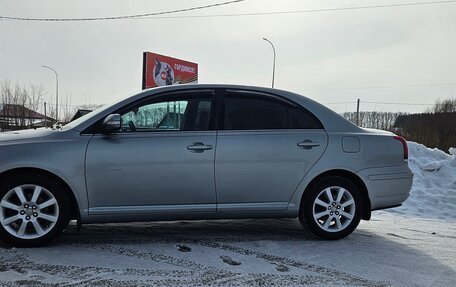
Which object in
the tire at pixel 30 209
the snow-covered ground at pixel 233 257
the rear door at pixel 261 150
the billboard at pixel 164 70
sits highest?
the billboard at pixel 164 70

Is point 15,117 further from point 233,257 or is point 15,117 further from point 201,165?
point 233,257

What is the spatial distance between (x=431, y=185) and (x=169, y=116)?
6.78 metres

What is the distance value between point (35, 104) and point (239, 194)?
35606 millimetres

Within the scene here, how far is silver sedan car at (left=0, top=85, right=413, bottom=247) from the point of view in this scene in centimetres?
423

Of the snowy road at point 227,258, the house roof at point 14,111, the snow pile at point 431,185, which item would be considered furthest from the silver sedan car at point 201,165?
Answer: the house roof at point 14,111

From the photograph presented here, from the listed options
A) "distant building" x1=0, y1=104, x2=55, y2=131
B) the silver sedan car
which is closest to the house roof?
"distant building" x1=0, y1=104, x2=55, y2=131

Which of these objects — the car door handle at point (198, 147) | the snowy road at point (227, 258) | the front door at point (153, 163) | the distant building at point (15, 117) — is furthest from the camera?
the distant building at point (15, 117)

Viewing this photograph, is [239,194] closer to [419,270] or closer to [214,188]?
[214,188]

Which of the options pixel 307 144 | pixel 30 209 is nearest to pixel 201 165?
pixel 307 144

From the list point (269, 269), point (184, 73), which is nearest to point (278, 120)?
point (269, 269)

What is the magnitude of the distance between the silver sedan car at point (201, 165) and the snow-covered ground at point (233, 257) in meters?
0.30

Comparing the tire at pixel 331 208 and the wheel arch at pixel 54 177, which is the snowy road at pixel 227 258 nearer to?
the tire at pixel 331 208

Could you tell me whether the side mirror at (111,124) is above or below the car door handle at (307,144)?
above

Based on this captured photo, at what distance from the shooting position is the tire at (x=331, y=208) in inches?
187
